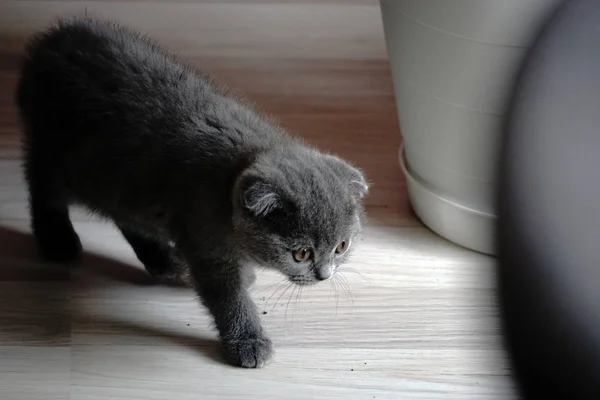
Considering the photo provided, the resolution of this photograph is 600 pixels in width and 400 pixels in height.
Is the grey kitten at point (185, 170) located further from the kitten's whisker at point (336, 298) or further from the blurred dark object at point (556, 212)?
the blurred dark object at point (556, 212)

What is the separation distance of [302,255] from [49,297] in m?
0.45

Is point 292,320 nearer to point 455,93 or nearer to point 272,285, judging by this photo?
point 272,285

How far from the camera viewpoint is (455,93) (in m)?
1.26

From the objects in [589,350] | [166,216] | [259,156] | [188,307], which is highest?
[589,350]

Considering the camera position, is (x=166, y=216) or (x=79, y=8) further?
(x=79, y=8)

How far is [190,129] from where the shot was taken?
1.17m

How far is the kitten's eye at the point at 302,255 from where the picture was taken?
43.4 inches

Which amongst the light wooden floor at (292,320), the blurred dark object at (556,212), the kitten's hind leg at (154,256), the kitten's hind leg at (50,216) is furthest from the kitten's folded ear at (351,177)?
the blurred dark object at (556,212)

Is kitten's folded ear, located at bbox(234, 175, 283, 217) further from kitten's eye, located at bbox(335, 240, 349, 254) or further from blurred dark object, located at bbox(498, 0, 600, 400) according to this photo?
blurred dark object, located at bbox(498, 0, 600, 400)

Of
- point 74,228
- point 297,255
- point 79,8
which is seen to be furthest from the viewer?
point 79,8

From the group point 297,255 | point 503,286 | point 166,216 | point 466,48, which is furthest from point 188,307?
point 503,286

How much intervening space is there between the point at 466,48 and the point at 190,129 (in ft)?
1.34

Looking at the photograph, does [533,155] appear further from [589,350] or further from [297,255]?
[297,255]

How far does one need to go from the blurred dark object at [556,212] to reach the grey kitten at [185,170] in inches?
22.1
